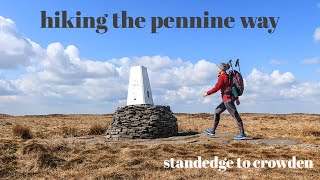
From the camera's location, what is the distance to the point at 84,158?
9.49m

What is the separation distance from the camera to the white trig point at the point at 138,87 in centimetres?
1465

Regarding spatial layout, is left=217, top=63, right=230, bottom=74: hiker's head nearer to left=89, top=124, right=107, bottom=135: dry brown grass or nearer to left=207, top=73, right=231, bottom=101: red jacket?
left=207, top=73, right=231, bottom=101: red jacket

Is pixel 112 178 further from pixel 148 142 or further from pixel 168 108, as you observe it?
pixel 168 108

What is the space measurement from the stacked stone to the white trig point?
0.67 meters

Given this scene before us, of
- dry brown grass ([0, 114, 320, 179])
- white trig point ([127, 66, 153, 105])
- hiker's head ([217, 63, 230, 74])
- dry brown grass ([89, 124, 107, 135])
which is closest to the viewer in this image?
dry brown grass ([0, 114, 320, 179])

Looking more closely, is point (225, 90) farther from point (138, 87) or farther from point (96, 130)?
point (96, 130)

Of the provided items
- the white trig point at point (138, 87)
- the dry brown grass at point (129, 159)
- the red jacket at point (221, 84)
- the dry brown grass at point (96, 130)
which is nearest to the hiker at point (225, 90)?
the red jacket at point (221, 84)

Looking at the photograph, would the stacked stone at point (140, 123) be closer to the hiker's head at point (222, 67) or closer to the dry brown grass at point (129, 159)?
the dry brown grass at point (129, 159)

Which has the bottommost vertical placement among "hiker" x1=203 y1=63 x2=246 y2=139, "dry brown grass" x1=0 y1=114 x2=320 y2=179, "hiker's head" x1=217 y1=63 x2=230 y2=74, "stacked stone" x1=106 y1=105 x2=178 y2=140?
"dry brown grass" x1=0 y1=114 x2=320 y2=179

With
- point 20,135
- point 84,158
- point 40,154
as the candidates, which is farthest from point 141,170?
point 20,135

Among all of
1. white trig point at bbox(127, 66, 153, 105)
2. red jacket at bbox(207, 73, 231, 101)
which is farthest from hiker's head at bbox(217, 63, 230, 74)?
white trig point at bbox(127, 66, 153, 105)

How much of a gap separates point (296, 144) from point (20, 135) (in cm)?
1191

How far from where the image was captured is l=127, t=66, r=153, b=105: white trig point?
1465 cm

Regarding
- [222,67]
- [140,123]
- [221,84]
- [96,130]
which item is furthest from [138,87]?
[221,84]
